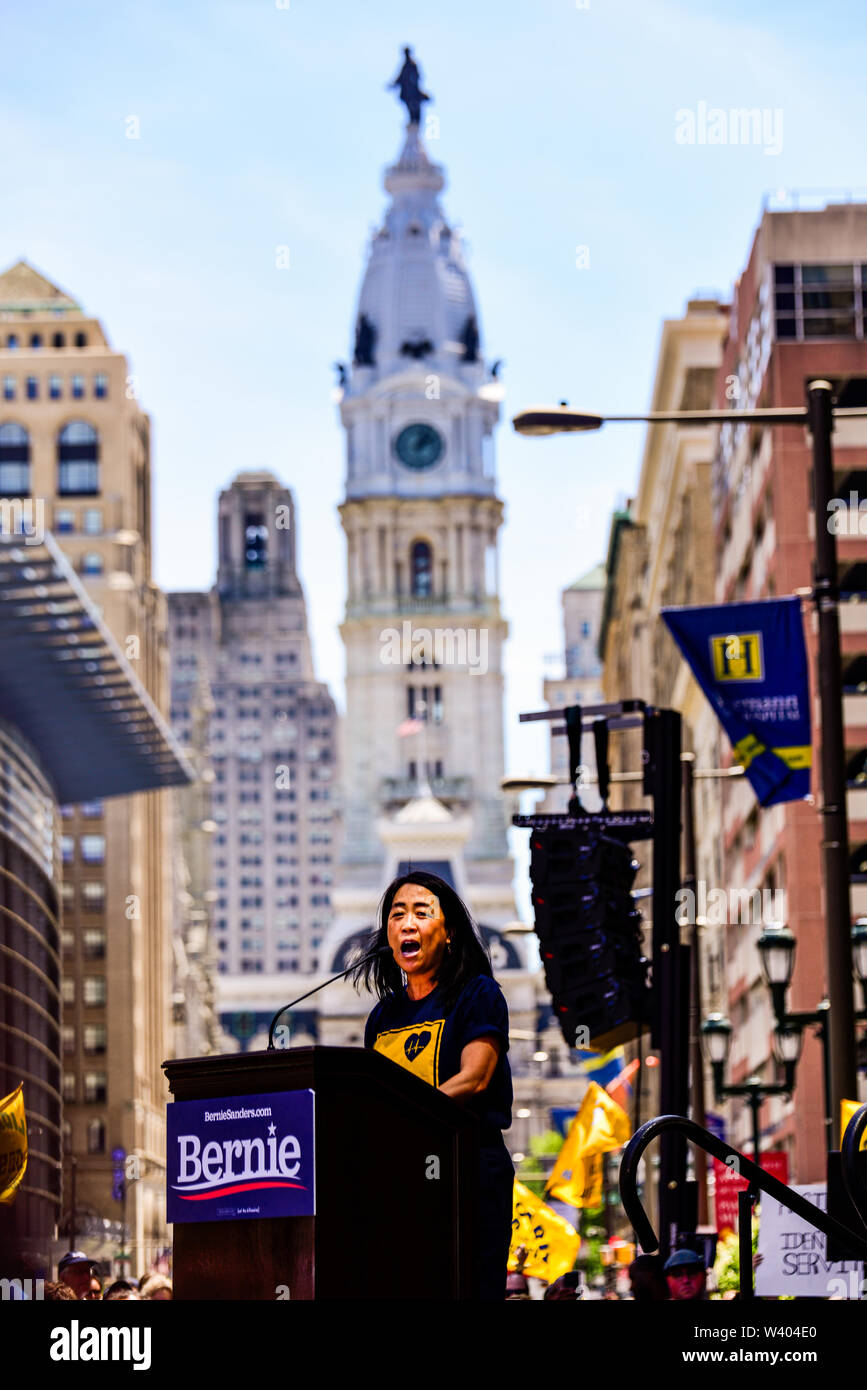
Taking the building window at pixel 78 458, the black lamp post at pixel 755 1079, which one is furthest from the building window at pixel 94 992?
the black lamp post at pixel 755 1079

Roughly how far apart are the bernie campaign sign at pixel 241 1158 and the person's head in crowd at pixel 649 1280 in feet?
10.7

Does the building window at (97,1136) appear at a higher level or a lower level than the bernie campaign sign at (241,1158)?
higher

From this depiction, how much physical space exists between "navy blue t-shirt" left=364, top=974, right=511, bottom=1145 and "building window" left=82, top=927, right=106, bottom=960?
113 metres

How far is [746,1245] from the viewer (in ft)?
24.9

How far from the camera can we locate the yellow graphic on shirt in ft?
27.7

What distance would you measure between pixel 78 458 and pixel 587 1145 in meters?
113

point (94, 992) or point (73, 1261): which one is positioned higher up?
point (94, 992)

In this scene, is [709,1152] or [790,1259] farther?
[790,1259]

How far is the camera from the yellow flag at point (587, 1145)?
22.4 metres

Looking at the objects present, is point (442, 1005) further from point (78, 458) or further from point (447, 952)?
point (78, 458)

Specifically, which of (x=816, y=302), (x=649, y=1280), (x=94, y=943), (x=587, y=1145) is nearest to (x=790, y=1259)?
(x=649, y=1280)

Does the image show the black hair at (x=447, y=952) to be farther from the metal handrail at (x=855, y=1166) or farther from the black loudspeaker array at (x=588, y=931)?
the black loudspeaker array at (x=588, y=931)

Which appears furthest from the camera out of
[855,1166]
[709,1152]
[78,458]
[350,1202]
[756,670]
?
[78,458]

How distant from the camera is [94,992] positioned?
118688 millimetres
